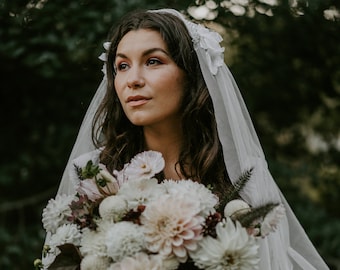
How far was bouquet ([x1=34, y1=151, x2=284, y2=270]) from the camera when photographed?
2.32 metres

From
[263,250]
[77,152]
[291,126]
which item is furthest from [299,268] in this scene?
[291,126]

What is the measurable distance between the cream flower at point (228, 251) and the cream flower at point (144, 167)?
1.15 feet

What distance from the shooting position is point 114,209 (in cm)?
242

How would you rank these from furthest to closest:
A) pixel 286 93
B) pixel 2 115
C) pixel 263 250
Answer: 1. pixel 286 93
2. pixel 2 115
3. pixel 263 250

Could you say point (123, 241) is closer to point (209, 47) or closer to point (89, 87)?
point (209, 47)

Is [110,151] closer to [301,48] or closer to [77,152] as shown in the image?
[77,152]

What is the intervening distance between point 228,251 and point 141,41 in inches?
40.4

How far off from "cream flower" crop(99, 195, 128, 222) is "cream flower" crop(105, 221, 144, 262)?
7 cm

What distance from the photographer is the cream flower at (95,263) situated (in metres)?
2.38

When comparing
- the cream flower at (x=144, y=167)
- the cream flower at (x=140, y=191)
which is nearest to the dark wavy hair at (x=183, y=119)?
the cream flower at (x=144, y=167)

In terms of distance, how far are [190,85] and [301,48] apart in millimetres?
2247

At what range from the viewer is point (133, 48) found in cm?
297

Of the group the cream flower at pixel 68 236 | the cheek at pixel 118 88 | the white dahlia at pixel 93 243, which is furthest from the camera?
the cheek at pixel 118 88

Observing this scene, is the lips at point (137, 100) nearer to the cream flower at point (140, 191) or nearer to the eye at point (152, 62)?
the eye at point (152, 62)
